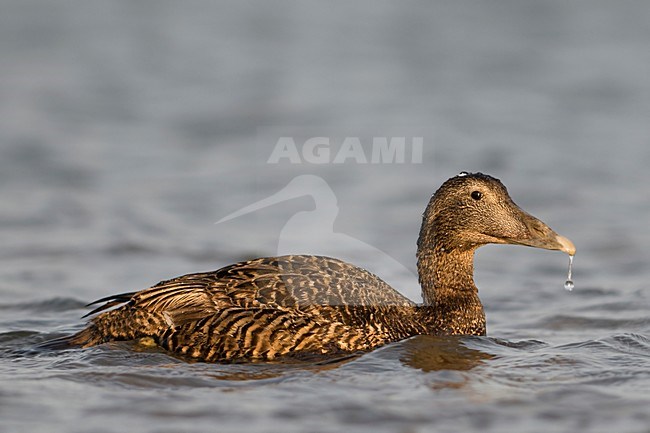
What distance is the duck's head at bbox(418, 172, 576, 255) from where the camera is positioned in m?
10.2

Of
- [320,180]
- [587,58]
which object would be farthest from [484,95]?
[320,180]

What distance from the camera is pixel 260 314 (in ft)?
31.1

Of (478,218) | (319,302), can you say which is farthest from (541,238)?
(319,302)

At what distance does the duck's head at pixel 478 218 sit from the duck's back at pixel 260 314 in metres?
0.92

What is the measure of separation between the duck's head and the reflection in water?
88 cm

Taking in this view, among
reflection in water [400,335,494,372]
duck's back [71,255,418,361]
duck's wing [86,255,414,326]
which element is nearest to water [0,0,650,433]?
reflection in water [400,335,494,372]

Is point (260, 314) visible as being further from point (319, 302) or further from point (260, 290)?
point (319, 302)

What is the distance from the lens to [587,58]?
2266cm

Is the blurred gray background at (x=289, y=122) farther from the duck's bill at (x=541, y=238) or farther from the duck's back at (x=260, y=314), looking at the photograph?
the duck's back at (x=260, y=314)

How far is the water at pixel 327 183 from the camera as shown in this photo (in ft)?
28.7

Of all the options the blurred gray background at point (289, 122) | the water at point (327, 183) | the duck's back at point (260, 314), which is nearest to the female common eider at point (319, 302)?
the duck's back at point (260, 314)

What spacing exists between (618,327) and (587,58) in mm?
12328

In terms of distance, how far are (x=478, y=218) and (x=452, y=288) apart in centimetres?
67

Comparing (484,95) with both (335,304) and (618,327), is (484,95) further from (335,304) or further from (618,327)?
(335,304)
